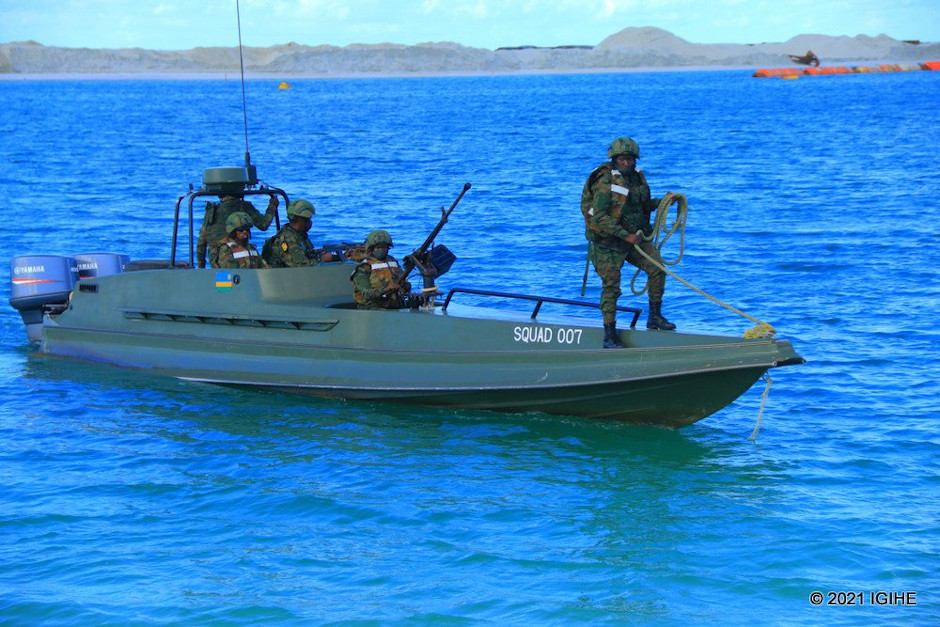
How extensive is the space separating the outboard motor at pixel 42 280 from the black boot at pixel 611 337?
801 cm

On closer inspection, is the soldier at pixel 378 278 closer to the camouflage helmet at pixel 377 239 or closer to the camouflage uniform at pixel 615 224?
the camouflage helmet at pixel 377 239

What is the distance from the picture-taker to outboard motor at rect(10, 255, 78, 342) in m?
15.7

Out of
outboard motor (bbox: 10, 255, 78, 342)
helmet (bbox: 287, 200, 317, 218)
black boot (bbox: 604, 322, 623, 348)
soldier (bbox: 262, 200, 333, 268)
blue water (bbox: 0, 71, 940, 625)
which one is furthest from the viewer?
outboard motor (bbox: 10, 255, 78, 342)

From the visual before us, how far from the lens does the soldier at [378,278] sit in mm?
12898

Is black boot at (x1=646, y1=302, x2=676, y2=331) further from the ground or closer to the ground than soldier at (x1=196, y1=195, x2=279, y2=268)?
closer to the ground

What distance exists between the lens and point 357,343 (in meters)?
13.0

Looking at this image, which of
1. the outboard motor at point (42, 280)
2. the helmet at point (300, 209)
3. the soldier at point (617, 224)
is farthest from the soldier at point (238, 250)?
the soldier at point (617, 224)

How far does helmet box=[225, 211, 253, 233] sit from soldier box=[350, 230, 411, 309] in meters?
1.53

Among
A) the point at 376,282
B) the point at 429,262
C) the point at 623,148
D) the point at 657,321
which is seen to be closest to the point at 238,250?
the point at 376,282

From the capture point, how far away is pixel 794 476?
11.4 metres

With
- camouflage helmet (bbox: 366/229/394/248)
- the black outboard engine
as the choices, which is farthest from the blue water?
camouflage helmet (bbox: 366/229/394/248)

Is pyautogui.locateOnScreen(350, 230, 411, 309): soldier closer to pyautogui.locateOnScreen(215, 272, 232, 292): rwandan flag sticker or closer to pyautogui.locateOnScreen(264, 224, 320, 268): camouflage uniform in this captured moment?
pyautogui.locateOnScreen(264, 224, 320, 268): camouflage uniform

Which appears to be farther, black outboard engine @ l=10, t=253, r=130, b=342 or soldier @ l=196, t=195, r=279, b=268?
black outboard engine @ l=10, t=253, r=130, b=342

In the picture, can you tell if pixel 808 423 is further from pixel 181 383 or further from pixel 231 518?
pixel 181 383
